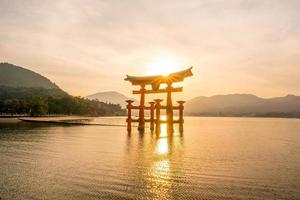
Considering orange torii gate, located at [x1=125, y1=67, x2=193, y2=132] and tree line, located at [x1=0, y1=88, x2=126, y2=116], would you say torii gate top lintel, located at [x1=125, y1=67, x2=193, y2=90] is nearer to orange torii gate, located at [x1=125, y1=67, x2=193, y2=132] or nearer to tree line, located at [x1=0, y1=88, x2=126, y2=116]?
orange torii gate, located at [x1=125, y1=67, x2=193, y2=132]

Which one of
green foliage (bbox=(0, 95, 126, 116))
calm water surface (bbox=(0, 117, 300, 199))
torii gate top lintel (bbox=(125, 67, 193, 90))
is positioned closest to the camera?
calm water surface (bbox=(0, 117, 300, 199))

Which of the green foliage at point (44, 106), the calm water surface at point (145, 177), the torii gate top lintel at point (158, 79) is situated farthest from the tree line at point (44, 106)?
the calm water surface at point (145, 177)

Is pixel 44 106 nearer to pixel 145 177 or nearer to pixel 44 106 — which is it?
pixel 44 106

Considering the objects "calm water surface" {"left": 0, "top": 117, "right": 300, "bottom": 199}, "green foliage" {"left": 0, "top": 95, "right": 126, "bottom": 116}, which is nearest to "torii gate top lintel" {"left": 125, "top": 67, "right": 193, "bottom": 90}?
"calm water surface" {"left": 0, "top": 117, "right": 300, "bottom": 199}

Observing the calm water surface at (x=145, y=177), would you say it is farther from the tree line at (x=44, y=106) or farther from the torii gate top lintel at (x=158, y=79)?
the tree line at (x=44, y=106)

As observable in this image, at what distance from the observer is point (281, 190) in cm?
930

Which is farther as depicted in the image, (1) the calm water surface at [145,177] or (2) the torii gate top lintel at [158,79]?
(2) the torii gate top lintel at [158,79]

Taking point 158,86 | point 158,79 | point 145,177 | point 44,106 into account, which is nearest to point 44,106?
point 44,106

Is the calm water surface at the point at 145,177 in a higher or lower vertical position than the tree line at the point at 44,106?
lower

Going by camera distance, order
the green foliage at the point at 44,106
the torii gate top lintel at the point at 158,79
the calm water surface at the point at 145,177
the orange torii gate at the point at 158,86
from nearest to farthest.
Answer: the calm water surface at the point at 145,177 < the torii gate top lintel at the point at 158,79 < the orange torii gate at the point at 158,86 < the green foliage at the point at 44,106

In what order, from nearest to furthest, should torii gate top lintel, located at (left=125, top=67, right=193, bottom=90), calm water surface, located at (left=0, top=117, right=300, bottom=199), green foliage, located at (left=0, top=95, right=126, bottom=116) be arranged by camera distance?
calm water surface, located at (left=0, top=117, right=300, bottom=199) → torii gate top lintel, located at (left=125, top=67, right=193, bottom=90) → green foliage, located at (left=0, top=95, right=126, bottom=116)

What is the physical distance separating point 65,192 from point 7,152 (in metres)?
10.1

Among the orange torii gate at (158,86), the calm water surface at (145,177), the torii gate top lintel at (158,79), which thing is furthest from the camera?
the orange torii gate at (158,86)

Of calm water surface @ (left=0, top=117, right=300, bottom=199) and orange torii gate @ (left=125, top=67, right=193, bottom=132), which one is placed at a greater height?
orange torii gate @ (left=125, top=67, right=193, bottom=132)
